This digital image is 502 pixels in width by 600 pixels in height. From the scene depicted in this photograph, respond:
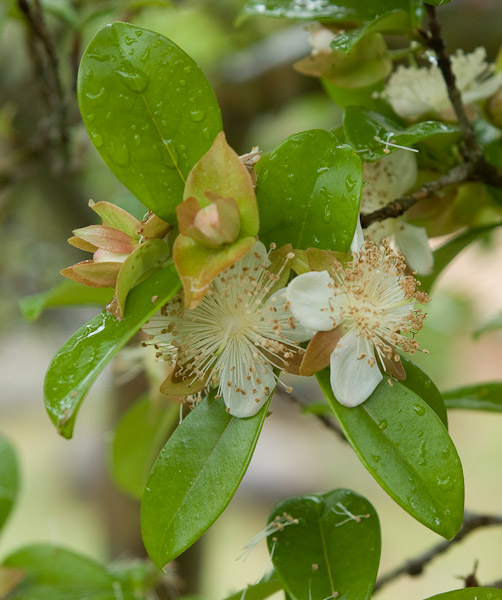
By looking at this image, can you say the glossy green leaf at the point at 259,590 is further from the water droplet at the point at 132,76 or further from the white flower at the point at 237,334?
the water droplet at the point at 132,76

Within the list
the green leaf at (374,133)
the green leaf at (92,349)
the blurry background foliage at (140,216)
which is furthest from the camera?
the blurry background foliage at (140,216)

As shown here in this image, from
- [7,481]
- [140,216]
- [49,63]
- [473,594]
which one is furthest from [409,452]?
[49,63]

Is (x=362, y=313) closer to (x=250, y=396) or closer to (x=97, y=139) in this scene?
(x=250, y=396)

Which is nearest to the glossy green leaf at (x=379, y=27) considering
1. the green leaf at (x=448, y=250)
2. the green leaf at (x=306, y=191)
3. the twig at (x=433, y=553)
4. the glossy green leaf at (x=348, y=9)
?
the glossy green leaf at (x=348, y=9)

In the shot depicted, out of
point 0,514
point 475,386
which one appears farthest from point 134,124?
point 0,514

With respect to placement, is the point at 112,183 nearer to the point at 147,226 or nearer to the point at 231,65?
the point at 231,65

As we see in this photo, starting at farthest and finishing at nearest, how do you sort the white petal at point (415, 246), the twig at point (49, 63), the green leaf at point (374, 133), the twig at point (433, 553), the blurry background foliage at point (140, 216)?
1. the blurry background foliage at point (140, 216)
2. the twig at point (49, 63)
3. the twig at point (433, 553)
4. the white petal at point (415, 246)
5. the green leaf at point (374, 133)

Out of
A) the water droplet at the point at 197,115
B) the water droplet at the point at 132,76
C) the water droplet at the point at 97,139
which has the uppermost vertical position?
the water droplet at the point at 132,76
